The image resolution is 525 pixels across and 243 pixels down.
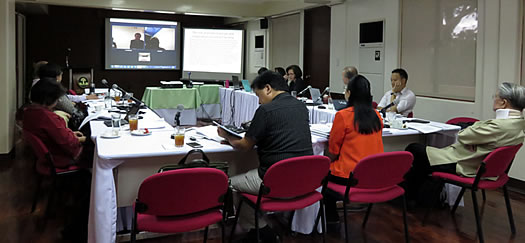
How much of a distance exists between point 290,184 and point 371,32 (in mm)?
4589

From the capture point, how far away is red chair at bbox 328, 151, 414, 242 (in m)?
2.48

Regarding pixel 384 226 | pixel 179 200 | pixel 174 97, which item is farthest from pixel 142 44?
pixel 179 200

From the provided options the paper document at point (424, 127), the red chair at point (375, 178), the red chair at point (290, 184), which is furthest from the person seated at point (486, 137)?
the red chair at point (290, 184)

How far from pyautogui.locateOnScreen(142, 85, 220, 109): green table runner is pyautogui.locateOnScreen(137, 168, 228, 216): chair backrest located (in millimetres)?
5451

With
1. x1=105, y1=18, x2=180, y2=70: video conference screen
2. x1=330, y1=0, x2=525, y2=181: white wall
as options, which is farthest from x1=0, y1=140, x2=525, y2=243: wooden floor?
x1=105, y1=18, x2=180, y2=70: video conference screen

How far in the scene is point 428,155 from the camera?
3209mm

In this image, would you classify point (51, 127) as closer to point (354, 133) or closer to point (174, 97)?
point (354, 133)

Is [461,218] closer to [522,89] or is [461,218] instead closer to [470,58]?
[522,89]

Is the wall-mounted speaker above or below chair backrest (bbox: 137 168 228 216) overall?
above

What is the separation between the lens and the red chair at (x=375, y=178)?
97.5 inches

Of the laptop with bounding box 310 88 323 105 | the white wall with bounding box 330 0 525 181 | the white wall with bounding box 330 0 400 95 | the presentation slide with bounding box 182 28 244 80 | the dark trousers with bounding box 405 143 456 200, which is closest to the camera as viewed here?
the dark trousers with bounding box 405 143 456 200

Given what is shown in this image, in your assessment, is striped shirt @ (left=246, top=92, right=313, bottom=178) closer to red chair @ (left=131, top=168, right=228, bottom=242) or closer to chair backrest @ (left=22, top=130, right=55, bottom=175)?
red chair @ (left=131, top=168, right=228, bottom=242)

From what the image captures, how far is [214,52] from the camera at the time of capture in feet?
32.3

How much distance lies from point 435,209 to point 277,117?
1946 millimetres
